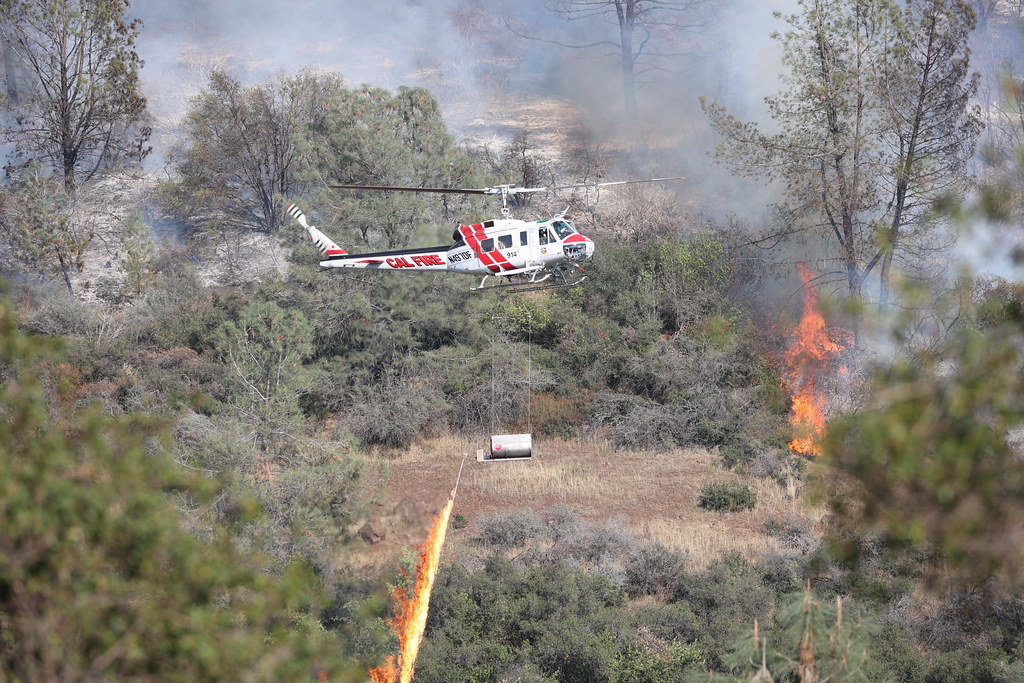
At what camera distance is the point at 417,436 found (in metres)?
27.5

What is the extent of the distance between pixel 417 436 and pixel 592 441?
4.84 m

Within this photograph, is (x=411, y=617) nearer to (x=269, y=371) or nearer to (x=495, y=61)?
(x=269, y=371)

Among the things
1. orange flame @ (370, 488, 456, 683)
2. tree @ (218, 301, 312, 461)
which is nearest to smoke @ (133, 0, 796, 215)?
tree @ (218, 301, 312, 461)

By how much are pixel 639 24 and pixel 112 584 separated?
134ft

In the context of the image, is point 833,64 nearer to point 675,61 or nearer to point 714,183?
point 714,183

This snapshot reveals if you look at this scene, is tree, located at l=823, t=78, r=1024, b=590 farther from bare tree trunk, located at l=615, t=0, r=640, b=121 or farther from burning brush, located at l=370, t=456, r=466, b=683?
bare tree trunk, located at l=615, t=0, r=640, b=121

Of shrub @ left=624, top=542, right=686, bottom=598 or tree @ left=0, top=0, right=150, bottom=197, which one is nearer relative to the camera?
shrub @ left=624, top=542, right=686, bottom=598

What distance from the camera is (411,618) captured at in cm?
1756

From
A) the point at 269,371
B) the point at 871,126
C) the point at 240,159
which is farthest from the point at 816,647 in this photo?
the point at 240,159

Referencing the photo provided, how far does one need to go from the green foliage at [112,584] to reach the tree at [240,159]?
31498 mm

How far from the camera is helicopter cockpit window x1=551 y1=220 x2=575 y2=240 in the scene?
2208 centimetres

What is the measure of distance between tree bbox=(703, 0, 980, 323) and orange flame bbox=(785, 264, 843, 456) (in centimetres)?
147

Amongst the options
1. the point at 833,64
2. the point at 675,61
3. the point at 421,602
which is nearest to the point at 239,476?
the point at 421,602

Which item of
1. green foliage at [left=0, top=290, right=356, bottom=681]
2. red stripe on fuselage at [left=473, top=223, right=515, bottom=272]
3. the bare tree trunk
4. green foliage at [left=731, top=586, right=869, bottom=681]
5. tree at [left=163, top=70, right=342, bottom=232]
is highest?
the bare tree trunk
